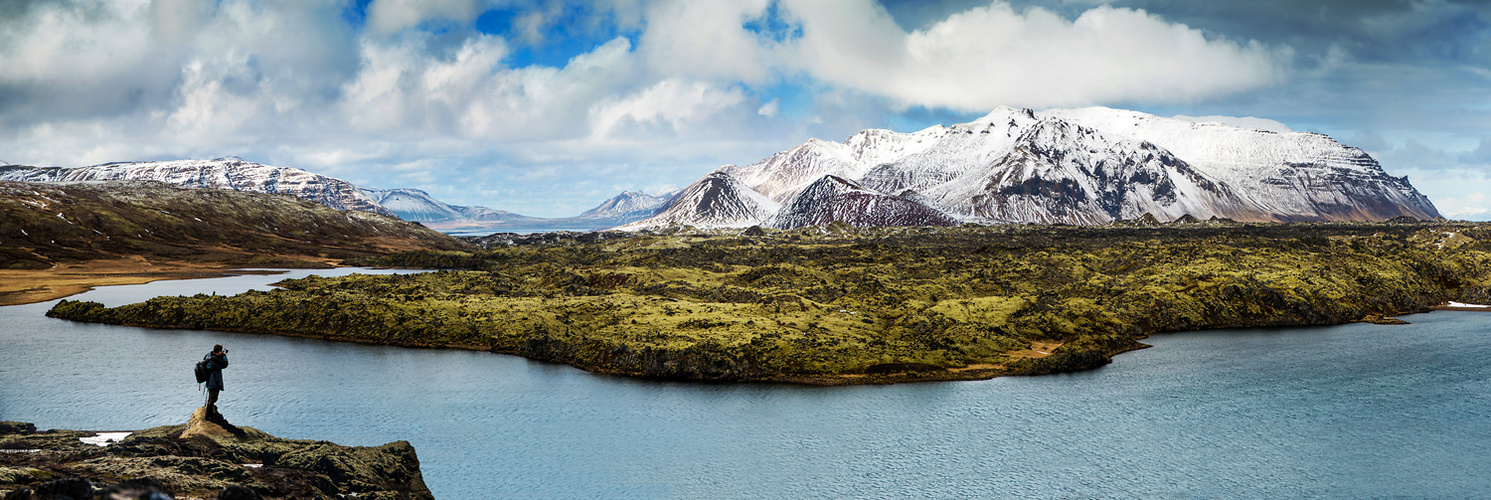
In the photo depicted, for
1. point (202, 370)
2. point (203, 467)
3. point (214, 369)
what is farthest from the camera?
point (214, 369)

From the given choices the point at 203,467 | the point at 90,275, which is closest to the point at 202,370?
the point at 203,467

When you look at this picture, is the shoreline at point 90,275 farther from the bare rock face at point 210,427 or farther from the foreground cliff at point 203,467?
the foreground cliff at point 203,467

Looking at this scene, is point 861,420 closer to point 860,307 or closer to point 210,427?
point 860,307

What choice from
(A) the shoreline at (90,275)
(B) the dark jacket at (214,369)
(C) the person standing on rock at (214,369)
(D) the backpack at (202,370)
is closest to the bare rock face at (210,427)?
(C) the person standing on rock at (214,369)

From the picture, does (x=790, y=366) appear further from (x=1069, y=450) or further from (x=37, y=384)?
(x=37, y=384)

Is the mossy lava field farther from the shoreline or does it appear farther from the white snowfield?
the white snowfield

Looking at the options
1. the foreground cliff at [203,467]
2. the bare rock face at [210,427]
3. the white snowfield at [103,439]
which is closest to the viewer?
the foreground cliff at [203,467]

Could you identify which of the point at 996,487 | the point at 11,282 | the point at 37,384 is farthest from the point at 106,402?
the point at 11,282
